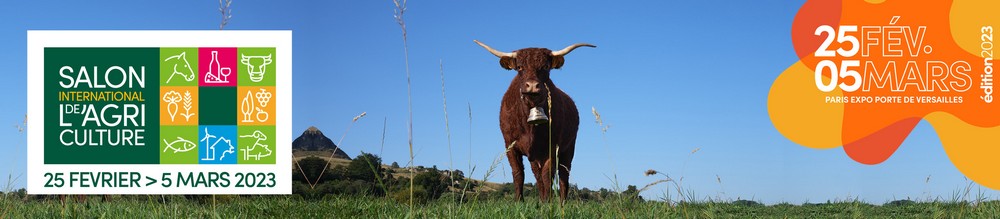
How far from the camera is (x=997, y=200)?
283 inches

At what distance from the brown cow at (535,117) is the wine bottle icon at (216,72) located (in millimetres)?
3598

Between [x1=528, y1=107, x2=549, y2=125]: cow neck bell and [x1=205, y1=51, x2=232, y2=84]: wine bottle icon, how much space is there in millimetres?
3785

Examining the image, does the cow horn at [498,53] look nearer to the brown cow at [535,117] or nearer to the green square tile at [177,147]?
the brown cow at [535,117]

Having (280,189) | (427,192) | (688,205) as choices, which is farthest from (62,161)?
(688,205)

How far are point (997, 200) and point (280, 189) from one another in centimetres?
632

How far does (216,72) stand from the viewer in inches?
263

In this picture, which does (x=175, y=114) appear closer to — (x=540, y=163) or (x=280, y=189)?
(x=280, y=189)

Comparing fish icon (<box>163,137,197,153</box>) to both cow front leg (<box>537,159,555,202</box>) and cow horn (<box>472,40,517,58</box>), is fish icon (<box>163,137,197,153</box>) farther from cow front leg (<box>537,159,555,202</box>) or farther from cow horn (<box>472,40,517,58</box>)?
cow horn (<box>472,40,517,58</box>)

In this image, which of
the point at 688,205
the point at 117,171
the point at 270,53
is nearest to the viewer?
the point at 688,205

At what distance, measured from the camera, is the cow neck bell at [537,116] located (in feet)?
30.7

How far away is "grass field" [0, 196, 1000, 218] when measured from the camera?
4.56m

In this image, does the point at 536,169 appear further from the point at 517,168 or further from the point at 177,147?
the point at 177,147

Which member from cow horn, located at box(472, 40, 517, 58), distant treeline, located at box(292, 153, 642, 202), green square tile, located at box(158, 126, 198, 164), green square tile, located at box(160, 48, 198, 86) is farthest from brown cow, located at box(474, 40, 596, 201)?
green square tile, located at box(158, 126, 198, 164)

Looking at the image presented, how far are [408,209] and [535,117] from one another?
14.3 feet
